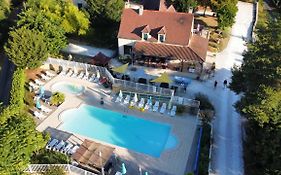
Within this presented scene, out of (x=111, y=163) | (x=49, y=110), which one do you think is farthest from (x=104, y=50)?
(x=111, y=163)

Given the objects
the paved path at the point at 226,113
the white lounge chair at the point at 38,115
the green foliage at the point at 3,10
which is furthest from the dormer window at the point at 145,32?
the green foliage at the point at 3,10

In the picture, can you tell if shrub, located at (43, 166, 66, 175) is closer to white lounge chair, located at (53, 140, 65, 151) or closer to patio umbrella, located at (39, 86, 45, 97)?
white lounge chair, located at (53, 140, 65, 151)

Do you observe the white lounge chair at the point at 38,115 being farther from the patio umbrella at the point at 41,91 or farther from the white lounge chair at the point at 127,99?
the white lounge chair at the point at 127,99

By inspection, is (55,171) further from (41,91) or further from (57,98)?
(41,91)

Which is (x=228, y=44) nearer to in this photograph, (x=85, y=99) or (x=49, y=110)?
(x=85, y=99)

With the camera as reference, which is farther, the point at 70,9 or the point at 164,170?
the point at 70,9

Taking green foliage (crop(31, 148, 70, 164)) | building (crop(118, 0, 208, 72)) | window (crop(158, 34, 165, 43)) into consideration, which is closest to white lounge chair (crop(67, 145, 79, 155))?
green foliage (crop(31, 148, 70, 164))
